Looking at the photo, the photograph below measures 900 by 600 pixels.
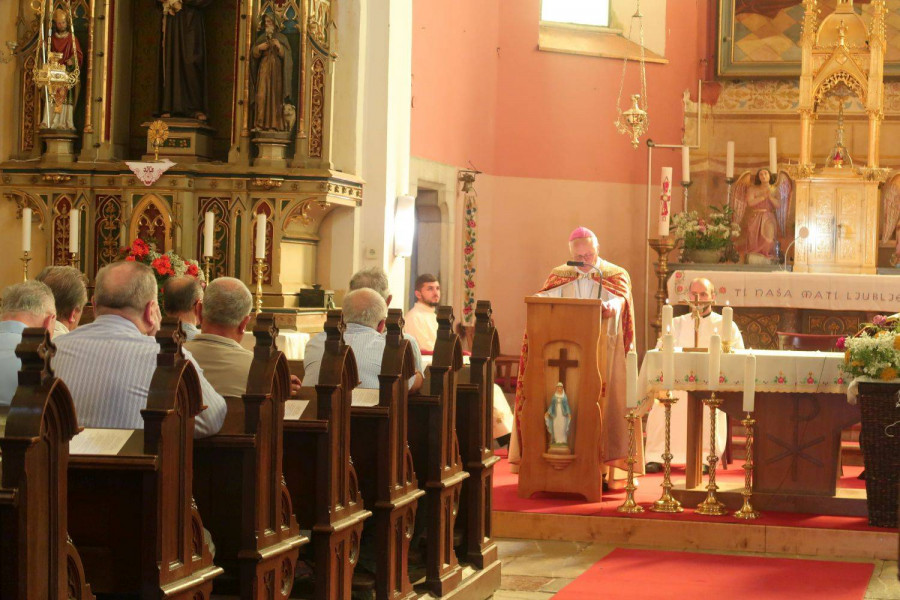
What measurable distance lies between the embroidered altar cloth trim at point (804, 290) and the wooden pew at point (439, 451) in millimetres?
6440

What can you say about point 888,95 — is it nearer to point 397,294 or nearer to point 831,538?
point 397,294

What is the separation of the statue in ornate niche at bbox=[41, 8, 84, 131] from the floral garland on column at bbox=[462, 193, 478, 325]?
453cm

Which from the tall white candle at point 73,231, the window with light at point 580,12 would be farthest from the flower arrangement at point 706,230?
the tall white candle at point 73,231

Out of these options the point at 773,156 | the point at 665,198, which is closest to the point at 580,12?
the point at 773,156

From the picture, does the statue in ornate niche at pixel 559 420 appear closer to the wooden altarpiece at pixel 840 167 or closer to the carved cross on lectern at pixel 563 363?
the carved cross on lectern at pixel 563 363

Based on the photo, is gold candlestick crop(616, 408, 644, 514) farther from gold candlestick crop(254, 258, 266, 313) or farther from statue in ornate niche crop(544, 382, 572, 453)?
gold candlestick crop(254, 258, 266, 313)

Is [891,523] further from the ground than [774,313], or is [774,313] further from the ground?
[774,313]

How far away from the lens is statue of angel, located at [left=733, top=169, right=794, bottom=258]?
12758mm

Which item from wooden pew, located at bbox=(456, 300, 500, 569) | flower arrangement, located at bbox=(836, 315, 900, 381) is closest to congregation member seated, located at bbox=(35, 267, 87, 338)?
wooden pew, located at bbox=(456, 300, 500, 569)

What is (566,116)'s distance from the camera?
44.5 feet

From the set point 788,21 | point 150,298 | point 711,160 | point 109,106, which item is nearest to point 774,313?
point 711,160

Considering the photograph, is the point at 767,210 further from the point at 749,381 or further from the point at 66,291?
the point at 66,291

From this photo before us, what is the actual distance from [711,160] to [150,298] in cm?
1054

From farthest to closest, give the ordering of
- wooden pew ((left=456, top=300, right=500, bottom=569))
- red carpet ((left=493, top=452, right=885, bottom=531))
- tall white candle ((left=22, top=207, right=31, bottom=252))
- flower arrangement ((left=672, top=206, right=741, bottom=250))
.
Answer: flower arrangement ((left=672, top=206, right=741, bottom=250)) < tall white candle ((left=22, top=207, right=31, bottom=252)) < red carpet ((left=493, top=452, right=885, bottom=531)) < wooden pew ((left=456, top=300, right=500, bottom=569))
